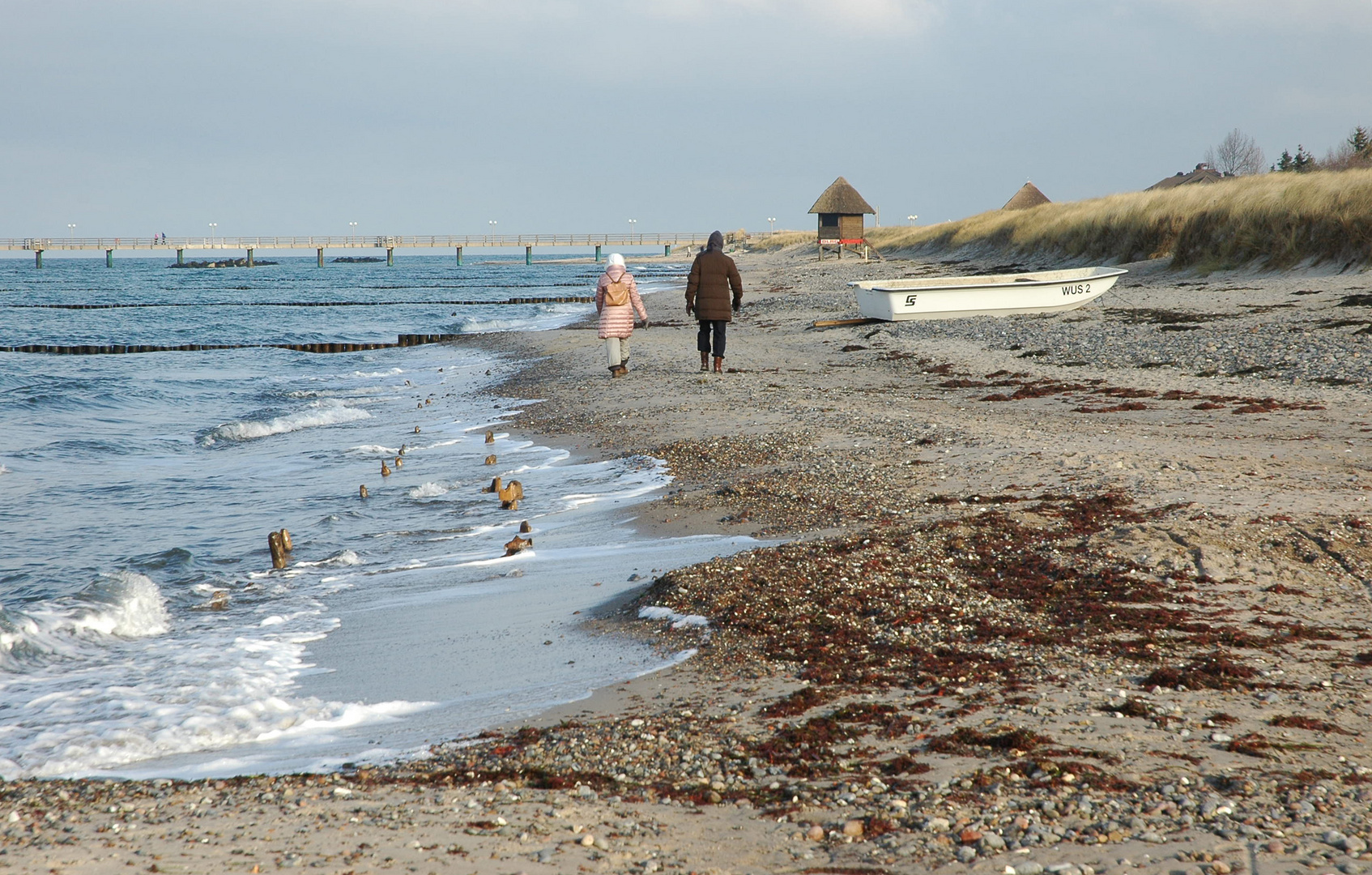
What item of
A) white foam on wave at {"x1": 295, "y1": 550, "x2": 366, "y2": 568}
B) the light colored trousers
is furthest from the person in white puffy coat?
white foam on wave at {"x1": 295, "y1": 550, "x2": 366, "y2": 568}

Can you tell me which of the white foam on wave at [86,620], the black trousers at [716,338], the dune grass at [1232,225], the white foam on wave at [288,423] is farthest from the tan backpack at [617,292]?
the dune grass at [1232,225]

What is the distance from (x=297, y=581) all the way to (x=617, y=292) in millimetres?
7925

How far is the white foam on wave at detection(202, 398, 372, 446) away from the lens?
13570mm

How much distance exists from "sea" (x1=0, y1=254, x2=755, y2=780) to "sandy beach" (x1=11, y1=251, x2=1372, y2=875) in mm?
384

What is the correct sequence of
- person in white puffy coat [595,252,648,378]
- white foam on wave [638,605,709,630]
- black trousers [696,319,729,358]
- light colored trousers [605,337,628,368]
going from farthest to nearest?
1. light colored trousers [605,337,628,368]
2. black trousers [696,319,729,358]
3. person in white puffy coat [595,252,648,378]
4. white foam on wave [638,605,709,630]

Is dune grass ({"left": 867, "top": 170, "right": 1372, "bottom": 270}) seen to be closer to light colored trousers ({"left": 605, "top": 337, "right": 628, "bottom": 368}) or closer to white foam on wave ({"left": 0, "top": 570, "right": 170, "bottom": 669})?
light colored trousers ({"left": 605, "top": 337, "right": 628, "bottom": 368})

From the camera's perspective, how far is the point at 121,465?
11.9m

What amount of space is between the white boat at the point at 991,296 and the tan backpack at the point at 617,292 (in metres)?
7.81

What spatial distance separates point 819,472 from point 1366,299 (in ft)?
42.1

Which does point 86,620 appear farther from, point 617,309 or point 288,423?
point 617,309

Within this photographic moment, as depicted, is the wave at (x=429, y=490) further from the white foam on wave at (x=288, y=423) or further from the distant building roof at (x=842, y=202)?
the distant building roof at (x=842, y=202)

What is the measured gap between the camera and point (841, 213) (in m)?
57.3

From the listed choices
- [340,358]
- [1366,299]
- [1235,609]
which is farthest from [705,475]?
[340,358]

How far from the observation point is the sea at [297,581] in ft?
13.8
